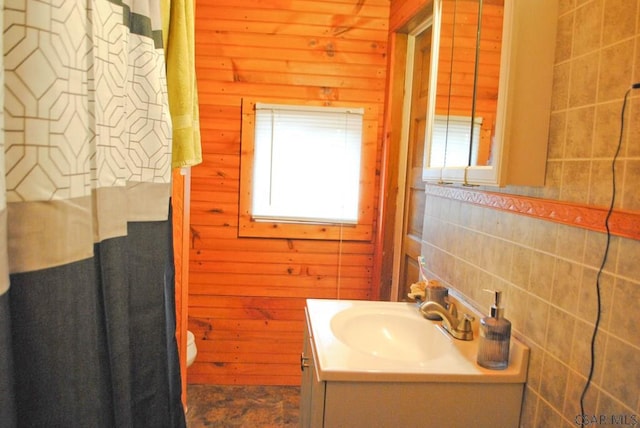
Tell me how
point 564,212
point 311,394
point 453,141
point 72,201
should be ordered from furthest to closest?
1. point 453,141
2. point 311,394
3. point 564,212
4. point 72,201

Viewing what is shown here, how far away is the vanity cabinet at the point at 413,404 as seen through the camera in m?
1.19

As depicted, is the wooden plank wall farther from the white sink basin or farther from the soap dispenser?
the soap dispenser

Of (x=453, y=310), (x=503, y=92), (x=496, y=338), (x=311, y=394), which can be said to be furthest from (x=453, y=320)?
(x=503, y=92)

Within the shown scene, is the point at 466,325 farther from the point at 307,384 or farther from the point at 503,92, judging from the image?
the point at 503,92

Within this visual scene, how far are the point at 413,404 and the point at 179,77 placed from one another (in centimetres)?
109

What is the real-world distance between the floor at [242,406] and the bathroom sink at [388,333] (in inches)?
45.2

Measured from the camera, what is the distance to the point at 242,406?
2.65 meters

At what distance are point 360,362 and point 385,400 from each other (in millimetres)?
116

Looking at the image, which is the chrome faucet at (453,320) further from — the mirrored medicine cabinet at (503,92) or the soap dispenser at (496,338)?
the mirrored medicine cabinet at (503,92)

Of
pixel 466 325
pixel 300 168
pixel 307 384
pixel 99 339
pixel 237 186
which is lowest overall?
pixel 307 384

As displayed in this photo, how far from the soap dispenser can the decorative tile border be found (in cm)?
25

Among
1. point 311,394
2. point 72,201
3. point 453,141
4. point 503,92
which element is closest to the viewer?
point 72,201

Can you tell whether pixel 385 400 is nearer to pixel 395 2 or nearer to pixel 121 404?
pixel 121 404

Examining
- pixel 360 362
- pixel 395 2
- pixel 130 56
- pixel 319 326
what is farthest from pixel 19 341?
pixel 395 2
